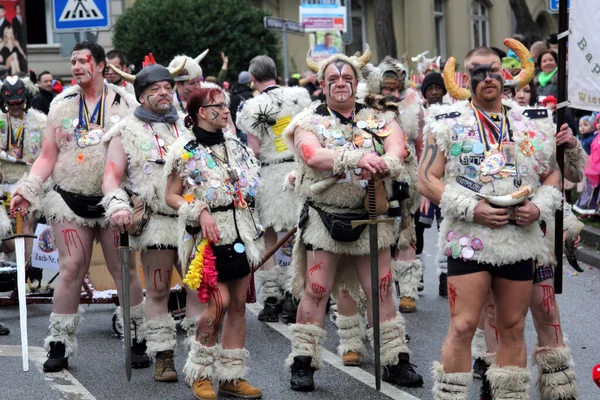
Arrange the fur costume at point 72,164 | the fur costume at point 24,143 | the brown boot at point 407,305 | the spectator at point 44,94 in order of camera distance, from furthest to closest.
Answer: the spectator at point 44,94 → the fur costume at point 24,143 → the brown boot at point 407,305 → the fur costume at point 72,164

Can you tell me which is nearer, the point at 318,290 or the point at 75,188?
the point at 318,290

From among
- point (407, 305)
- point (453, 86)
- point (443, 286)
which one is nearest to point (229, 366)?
point (453, 86)

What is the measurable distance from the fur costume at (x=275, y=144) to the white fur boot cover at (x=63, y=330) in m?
2.36

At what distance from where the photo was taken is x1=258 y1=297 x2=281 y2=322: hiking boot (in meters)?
9.33

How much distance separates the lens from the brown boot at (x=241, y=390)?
685 centimetres

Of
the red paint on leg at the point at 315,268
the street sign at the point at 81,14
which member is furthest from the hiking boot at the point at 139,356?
the street sign at the point at 81,14

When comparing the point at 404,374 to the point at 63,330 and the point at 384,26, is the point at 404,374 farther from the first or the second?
the point at 384,26

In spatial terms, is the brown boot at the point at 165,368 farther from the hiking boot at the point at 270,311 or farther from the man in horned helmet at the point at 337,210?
the hiking boot at the point at 270,311

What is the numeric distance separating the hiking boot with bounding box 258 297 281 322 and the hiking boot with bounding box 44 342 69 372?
2092 millimetres

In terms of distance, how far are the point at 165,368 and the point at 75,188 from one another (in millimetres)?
1407

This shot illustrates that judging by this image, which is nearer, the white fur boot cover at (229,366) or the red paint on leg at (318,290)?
the white fur boot cover at (229,366)

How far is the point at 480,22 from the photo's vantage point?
4272 centimetres

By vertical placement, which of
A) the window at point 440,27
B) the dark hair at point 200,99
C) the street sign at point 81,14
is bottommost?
the dark hair at point 200,99

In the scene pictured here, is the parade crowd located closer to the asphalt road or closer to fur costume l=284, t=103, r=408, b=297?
fur costume l=284, t=103, r=408, b=297
